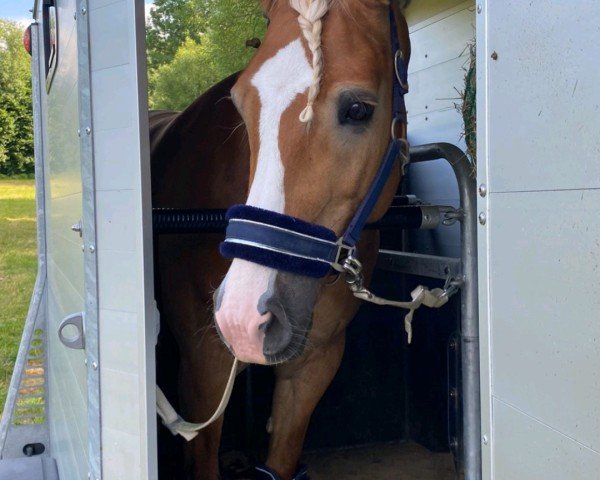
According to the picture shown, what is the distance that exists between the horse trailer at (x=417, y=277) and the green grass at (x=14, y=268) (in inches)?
97.3

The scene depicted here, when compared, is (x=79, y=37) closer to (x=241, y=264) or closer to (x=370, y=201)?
(x=241, y=264)

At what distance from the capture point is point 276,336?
1315 millimetres

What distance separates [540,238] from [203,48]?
247 cm

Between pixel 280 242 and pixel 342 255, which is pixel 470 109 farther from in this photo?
pixel 280 242

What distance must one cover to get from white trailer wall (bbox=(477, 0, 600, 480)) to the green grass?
13.9 feet

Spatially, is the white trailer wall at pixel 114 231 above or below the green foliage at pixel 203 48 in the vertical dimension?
below

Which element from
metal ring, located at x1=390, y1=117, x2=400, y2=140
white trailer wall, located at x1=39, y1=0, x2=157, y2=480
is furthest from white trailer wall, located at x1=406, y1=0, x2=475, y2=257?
white trailer wall, located at x1=39, y1=0, x2=157, y2=480

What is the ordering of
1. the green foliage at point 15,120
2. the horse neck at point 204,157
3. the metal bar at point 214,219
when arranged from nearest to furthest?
1. the metal bar at point 214,219
2. the horse neck at point 204,157
3. the green foliage at point 15,120

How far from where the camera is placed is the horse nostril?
129 centimetres

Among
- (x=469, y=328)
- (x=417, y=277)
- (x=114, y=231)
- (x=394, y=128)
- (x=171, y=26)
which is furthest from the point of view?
(x=417, y=277)

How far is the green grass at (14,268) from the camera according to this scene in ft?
17.8

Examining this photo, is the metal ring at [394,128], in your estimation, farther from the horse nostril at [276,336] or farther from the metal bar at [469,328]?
the horse nostril at [276,336]

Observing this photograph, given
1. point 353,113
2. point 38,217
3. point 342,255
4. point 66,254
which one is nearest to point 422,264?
point 342,255

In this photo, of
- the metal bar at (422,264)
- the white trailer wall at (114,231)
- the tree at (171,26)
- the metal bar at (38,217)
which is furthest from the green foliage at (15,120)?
the white trailer wall at (114,231)
